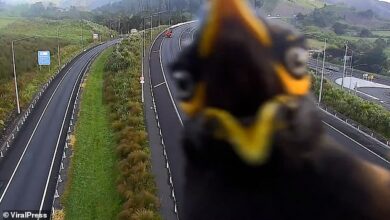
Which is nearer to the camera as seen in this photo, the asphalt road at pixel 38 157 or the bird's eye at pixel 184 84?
the bird's eye at pixel 184 84

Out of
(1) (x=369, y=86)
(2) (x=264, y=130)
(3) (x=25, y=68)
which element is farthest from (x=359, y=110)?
(3) (x=25, y=68)

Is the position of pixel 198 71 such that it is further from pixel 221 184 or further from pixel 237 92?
pixel 221 184

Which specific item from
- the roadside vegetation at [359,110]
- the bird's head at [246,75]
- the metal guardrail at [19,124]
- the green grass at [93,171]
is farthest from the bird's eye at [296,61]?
the roadside vegetation at [359,110]

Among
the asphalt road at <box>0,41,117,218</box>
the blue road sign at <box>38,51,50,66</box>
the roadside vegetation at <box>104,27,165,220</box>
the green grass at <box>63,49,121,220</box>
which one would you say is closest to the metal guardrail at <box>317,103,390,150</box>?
the roadside vegetation at <box>104,27,165,220</box>

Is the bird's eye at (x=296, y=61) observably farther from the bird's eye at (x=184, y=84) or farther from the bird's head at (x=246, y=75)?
the bird's eye at (x=184, y=84)

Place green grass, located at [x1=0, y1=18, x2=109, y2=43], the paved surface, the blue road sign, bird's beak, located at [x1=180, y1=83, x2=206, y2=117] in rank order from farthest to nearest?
green grass, located at [x1=0, y1=18, x2=109, y2=43], the paved surface, the blue road sign, bird's beak, located at [x1=180, y1=83, x2=206, y2=117]

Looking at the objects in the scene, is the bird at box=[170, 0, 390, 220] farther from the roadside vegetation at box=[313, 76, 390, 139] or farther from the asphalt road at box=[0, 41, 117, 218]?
the roadside vegetation at box=[313, 76, 390, 139]
